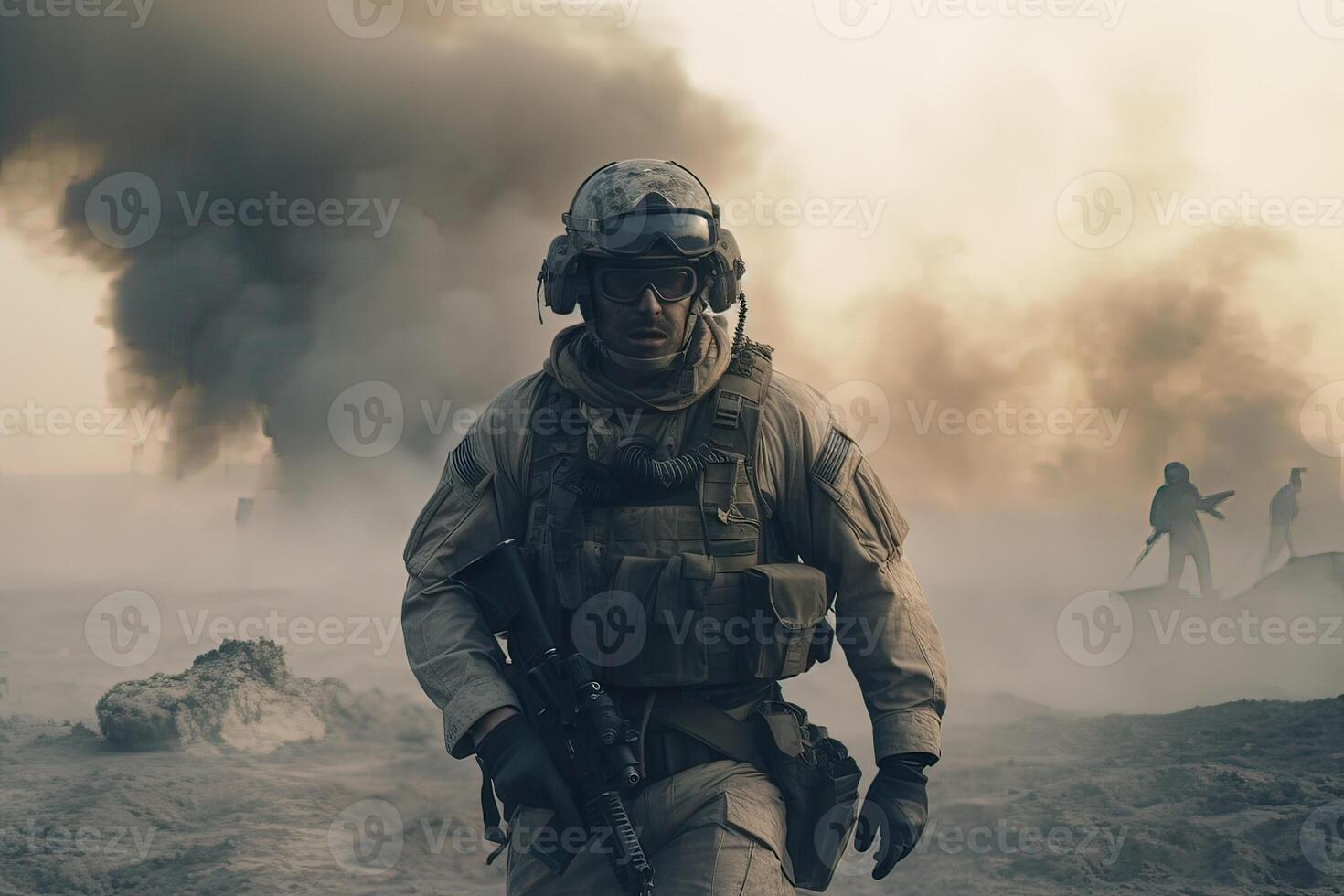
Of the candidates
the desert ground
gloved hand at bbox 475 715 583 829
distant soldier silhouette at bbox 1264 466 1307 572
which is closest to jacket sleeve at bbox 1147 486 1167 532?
the desert ground

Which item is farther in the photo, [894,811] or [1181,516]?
[1181,516]

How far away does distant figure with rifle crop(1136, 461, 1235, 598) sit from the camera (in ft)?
52.5

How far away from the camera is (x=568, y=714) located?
4152 mm

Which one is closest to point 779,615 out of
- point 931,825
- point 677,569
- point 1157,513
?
point 677,569

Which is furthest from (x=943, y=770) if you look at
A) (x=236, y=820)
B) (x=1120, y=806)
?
(x=236, y=820)

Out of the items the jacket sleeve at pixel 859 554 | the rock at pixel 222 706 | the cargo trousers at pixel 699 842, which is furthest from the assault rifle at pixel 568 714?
the rock at pixel 222 706

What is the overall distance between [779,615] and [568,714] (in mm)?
714

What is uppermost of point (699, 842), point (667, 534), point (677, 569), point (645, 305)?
point (645, 305)

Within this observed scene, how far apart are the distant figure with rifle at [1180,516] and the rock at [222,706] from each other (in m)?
9.98

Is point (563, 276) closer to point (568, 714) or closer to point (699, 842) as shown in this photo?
point (568, 714)

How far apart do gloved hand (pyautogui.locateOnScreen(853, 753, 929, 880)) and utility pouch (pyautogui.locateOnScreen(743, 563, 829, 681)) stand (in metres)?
0.43

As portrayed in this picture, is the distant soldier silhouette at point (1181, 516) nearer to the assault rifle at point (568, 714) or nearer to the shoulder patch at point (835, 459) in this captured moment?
the shoulder patch at point (835, 459)

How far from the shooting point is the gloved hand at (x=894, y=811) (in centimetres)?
409

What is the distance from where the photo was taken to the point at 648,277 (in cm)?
436
